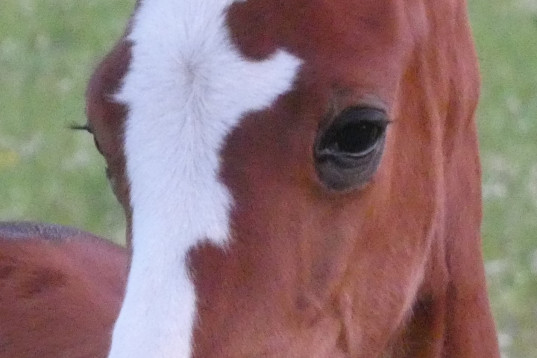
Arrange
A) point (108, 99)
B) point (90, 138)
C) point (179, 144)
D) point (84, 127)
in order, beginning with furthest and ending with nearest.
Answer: point (90, 138) → point (84, 127) → point (108, 99) → point (179, 144)

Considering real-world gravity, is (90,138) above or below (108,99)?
above

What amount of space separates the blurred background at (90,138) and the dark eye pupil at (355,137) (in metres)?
1.69

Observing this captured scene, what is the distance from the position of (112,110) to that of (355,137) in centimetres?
35

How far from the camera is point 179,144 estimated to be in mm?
1501

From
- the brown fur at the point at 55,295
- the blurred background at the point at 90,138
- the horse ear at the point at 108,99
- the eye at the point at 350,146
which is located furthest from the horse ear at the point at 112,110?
the blurred background at the point at 90,138

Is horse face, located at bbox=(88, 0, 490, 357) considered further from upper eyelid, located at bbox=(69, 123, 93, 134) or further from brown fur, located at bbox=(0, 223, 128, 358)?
brown fur, located at bbox=(0, 223, 128, 358)

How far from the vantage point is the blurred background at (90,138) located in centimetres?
411

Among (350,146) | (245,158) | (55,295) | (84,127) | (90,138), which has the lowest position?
(55,295)

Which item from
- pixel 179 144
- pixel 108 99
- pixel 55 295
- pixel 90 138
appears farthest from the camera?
pixel 90 138

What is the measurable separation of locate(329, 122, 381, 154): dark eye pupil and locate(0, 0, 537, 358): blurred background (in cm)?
169

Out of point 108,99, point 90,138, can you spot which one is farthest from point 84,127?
point 90,138

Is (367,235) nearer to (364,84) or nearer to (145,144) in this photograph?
(364,84)

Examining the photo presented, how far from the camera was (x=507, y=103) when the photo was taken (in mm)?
5430

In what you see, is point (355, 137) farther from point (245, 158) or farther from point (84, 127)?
point (84, 127)
